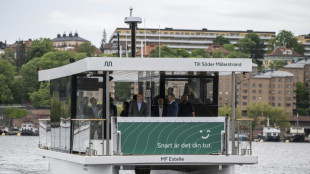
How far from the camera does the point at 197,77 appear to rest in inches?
828

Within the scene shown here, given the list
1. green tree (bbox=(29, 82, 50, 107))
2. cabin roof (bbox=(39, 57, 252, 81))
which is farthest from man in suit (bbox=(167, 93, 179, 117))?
green tree (bbox=(29, 82, 50, 107))

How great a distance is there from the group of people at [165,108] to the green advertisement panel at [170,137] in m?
0.72

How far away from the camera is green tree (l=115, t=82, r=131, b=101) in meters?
23.0

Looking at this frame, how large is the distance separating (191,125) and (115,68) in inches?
81.3

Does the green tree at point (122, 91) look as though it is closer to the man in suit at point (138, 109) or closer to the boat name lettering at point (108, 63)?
the man in suit at point (138, 109)

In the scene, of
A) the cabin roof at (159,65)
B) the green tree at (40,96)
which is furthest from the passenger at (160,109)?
the green tree at (40,96)

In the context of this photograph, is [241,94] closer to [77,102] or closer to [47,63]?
[47,63]

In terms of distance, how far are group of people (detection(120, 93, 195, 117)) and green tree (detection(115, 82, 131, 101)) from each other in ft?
8.61

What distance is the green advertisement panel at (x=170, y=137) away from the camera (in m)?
18.7

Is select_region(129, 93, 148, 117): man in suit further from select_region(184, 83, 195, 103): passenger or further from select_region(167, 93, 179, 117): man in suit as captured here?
select_region(184, 83, 195, 103): passenger

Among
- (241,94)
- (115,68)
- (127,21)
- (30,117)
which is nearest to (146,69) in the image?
(115,68)

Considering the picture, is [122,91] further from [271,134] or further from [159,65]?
[271,134]

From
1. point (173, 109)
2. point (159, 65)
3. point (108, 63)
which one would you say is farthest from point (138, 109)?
point (108, 63)

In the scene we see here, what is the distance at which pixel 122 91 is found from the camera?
24.7 m
